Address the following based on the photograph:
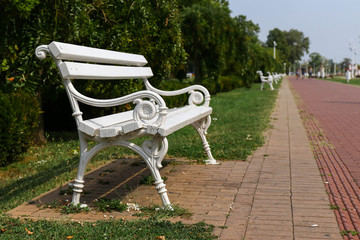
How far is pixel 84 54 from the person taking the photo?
4070mm

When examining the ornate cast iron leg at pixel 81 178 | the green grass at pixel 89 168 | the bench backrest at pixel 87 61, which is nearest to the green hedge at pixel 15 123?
the green grass at pixel 89 168

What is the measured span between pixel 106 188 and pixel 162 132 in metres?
1.22

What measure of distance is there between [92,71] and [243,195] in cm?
170

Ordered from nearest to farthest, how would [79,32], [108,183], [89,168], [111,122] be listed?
[111,122] < [108,183] < [89,168] < [79,32]

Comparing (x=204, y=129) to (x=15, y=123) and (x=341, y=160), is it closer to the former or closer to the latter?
(x=341, y=160)

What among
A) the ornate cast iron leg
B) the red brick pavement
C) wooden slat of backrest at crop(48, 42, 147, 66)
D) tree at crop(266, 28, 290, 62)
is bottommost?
the red brick pavement

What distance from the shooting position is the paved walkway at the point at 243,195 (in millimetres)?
3189

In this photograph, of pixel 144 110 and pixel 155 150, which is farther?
pixel 155 150

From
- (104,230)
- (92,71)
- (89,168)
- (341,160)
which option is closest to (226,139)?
(341,160)

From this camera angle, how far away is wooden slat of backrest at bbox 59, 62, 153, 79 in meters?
3.70

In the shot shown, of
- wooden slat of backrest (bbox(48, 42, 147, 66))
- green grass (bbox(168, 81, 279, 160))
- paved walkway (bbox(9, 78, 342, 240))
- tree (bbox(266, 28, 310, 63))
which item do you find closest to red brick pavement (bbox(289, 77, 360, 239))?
paved walkway (bbox(9, 78, 342, 240))

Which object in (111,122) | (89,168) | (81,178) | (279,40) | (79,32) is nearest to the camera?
(81,178)

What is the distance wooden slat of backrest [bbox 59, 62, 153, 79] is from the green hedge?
159cm

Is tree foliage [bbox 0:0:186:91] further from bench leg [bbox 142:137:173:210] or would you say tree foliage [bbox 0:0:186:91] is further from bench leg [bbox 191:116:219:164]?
bench leg [bbox 142:137:173:210]
